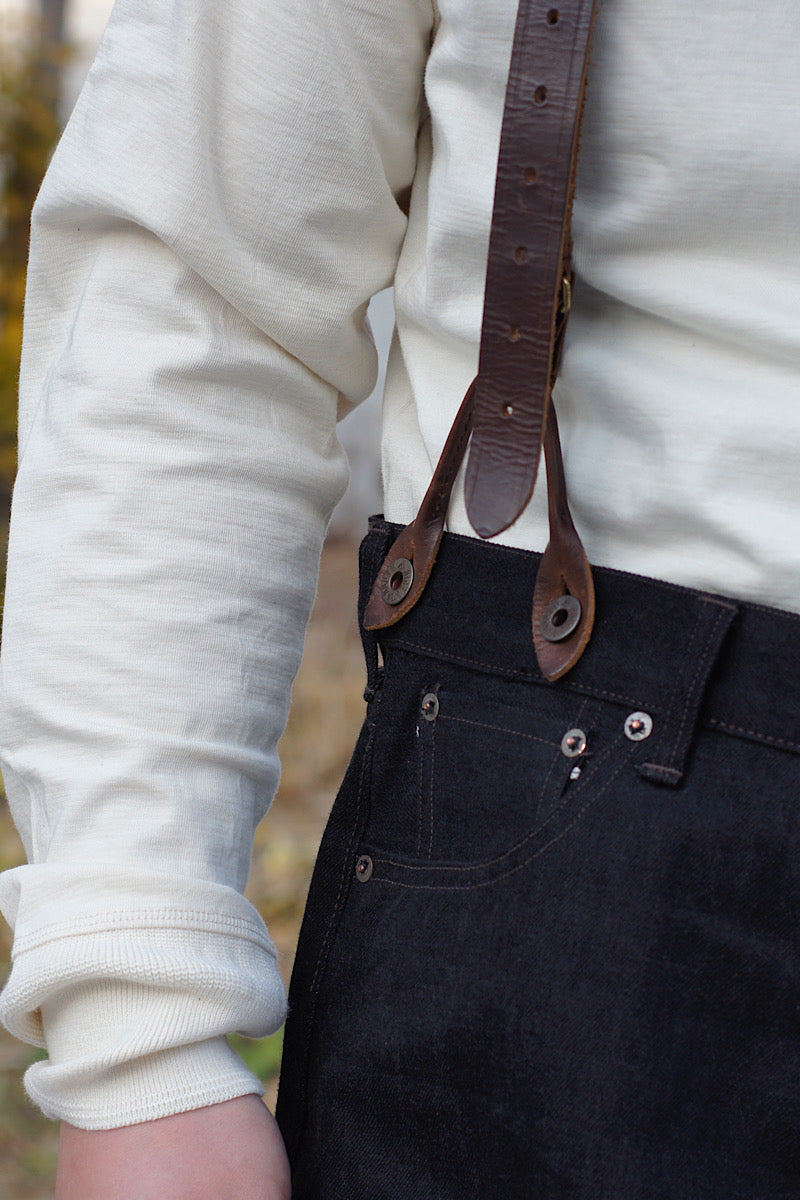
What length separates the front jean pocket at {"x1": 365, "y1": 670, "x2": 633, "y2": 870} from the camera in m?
0.67

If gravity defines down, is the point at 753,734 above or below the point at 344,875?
above

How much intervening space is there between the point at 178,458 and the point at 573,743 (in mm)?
335

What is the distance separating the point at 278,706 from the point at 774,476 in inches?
15.7

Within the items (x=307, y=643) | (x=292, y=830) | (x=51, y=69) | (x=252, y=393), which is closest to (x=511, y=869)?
(x=252, y=393)

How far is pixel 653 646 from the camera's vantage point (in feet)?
2.17

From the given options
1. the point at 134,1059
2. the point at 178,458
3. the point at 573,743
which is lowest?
the point at 134,1059

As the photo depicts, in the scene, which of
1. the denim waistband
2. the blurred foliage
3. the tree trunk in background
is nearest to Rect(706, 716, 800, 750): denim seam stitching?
the denim waistband

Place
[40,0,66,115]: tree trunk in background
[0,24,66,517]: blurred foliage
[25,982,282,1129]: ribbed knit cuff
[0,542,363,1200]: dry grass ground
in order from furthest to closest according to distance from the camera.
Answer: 1. [40,0,66,115]: tree trunk in background
2. [0,24,66,517]: blurred foliage
3. [0,542,363,1200]: dry grass ground
4. [25,982,282,1129]: ribbed knit cuff

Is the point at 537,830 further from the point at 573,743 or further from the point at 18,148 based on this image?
the point at 18,148

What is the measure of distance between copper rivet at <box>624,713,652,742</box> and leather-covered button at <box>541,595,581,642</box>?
0.06 m

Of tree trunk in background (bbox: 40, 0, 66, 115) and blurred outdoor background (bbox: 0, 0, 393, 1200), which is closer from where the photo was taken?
blurred outdoor background (bbox: 0, 0, 393, 1200)

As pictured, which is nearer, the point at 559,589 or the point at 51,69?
the point at 559,589

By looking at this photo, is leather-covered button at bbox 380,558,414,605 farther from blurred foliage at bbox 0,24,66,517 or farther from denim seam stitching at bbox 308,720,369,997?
blurred foliage at bbox 0,24,66,517

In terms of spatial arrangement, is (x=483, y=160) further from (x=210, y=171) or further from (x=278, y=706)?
(x=278, y=706)
